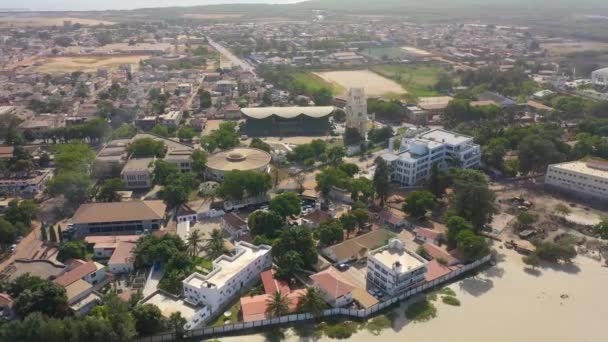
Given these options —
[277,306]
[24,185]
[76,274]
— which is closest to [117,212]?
[76,274]

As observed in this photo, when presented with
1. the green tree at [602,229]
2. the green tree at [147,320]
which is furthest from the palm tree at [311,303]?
the green tree at [602,229]

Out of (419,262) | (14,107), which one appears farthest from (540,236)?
(14,107)

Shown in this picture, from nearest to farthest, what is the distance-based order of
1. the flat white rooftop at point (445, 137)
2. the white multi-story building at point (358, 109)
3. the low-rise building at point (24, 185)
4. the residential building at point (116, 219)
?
the residential building at point (116, 219)
the low-rise building at point (24, 185)
the flat white rooftop at point (445, 137)
the white multi-story building at point (358, 109)

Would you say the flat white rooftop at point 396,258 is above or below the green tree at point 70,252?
above

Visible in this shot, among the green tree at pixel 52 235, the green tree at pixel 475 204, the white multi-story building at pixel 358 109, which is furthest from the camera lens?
the white multi-story building at pixel 358 109

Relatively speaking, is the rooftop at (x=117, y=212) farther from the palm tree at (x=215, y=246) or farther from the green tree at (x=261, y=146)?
the green tree at (x=261, y=146)

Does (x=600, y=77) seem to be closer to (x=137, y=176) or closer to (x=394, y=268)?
(x=394, y=268)
